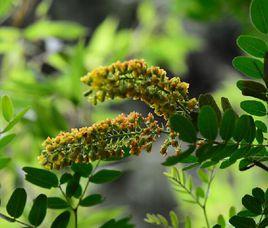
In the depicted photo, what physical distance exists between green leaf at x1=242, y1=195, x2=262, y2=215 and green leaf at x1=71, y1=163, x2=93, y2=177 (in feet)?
0.67

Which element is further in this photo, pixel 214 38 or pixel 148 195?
pixel 214 38

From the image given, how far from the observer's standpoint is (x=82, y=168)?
27.7 inches

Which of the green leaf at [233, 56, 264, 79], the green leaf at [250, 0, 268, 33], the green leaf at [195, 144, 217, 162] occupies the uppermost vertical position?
the green leaf at [250, 0, 268, 33]

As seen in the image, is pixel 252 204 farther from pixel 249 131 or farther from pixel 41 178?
pixel 41 178

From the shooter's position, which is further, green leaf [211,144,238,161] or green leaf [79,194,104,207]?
green leaf [79,194,104,207]

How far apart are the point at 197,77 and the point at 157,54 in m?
2.26

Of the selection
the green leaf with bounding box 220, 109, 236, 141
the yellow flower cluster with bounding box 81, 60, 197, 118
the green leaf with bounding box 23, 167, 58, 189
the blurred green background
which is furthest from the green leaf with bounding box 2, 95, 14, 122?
the blurred green background

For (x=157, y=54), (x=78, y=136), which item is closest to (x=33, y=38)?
(x=157, y=54)

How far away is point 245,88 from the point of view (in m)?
0.62

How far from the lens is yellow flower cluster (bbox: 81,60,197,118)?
22.2 inches

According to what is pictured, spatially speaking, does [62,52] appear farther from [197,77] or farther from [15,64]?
[197,77]

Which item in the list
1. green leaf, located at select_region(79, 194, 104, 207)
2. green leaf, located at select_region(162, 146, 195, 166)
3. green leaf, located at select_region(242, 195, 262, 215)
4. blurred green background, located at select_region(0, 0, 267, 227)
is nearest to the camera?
green leaf, located at select_region(162, 146, 195, 166)

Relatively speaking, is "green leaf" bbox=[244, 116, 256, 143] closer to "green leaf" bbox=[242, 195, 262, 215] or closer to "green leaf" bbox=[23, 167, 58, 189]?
"green leaf" bbox=[242, 195, 262, 215]

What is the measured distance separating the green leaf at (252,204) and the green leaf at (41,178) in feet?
0.81
